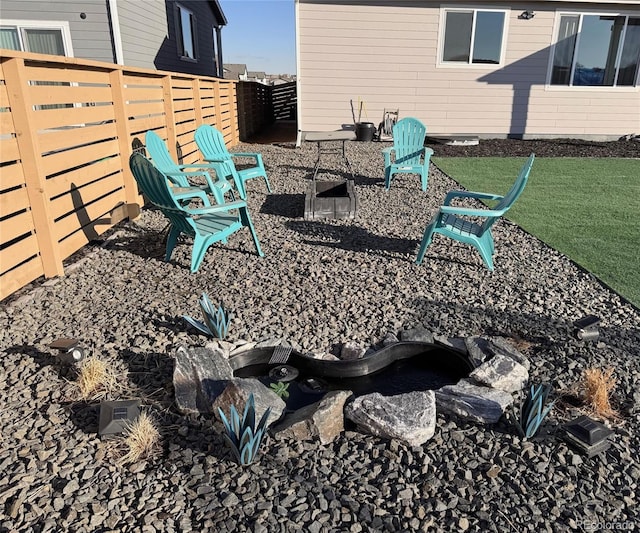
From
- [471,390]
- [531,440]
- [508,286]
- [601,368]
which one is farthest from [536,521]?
[508,286]

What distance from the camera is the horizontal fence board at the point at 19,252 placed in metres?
3.28

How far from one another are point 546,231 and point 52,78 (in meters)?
4.71

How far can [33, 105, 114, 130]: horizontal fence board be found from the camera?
3582 mm

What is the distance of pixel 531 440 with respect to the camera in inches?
82.4

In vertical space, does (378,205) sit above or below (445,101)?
below

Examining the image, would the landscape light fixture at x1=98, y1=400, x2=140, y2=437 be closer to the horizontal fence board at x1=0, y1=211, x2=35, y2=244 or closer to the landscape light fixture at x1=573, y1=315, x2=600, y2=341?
the horizontal fence board at x1=0, y1=211, x2=35, y2=244

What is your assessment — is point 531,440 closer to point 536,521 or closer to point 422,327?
point 536,521

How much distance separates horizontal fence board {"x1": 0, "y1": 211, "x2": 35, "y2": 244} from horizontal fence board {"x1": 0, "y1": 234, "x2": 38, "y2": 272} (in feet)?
0.21

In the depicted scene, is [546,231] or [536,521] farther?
[546,231]

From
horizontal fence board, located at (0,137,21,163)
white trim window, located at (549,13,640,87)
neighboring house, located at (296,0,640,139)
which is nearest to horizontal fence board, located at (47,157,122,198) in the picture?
horizontal fence board, located at (0,137,21,163)

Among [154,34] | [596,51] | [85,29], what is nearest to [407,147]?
[85,29]

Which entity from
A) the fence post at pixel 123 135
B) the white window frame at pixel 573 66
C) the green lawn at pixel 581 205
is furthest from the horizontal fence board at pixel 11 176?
the white window frame at pixel 573 66

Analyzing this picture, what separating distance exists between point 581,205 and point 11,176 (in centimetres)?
596

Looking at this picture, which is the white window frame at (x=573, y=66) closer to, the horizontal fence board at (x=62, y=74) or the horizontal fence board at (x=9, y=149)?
the horizontal fence board at (x=62, y=74)
